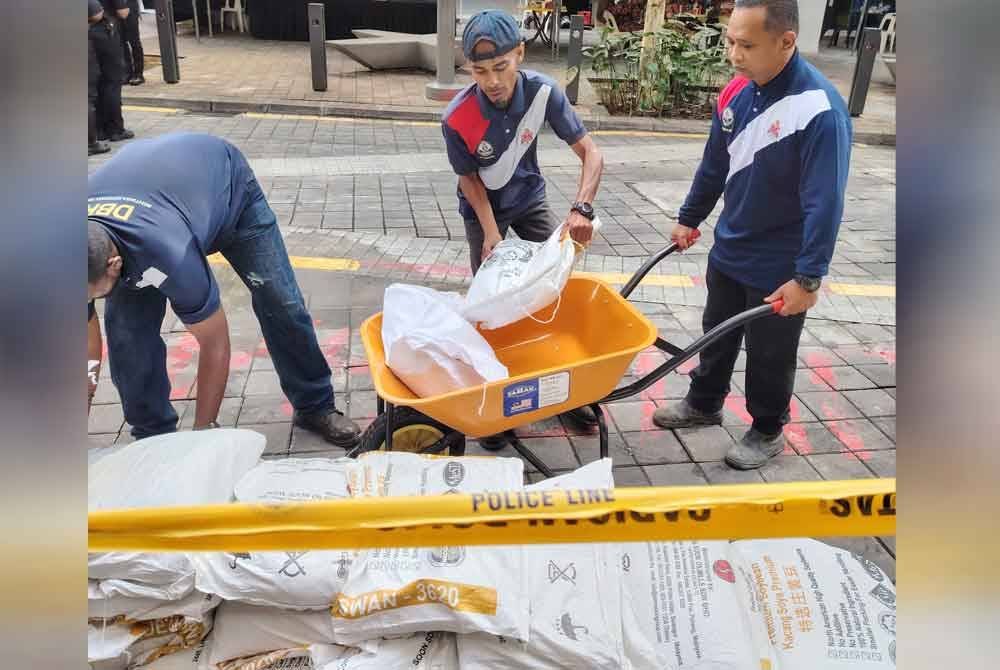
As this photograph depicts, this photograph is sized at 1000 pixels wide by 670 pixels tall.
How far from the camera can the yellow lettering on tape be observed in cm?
188

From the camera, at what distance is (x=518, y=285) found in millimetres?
2629

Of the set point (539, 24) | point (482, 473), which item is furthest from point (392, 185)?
point (539, 24)

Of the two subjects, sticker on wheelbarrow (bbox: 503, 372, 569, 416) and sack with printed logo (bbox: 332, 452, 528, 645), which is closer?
sack with printed logo (bbox: 332, 452, 528, 645)

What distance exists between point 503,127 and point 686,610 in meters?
2.09

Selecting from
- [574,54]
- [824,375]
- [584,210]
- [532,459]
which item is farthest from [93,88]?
[824,375]

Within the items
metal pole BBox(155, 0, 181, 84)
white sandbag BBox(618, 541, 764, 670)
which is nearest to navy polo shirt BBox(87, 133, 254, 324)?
white sandbag BBox(618, 541, 764, 670)

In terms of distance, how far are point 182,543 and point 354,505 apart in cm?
34

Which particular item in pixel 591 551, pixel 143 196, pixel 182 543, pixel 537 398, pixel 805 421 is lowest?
pixel 805 421

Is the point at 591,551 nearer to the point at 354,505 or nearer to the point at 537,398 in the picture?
the point at 537,398

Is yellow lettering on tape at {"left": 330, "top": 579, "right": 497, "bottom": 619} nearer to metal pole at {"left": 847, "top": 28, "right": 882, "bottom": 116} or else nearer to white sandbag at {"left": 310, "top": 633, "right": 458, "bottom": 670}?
white sandbag at {"left": 310, "top": 633, "right": 458, "bottom": 670}

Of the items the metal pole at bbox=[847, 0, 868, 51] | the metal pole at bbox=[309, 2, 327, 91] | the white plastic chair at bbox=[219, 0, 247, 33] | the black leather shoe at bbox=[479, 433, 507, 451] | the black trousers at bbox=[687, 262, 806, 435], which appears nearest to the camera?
the black trousers at bbox=[687, 262, 806, 435]

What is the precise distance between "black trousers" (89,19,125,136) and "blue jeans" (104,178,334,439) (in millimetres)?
5729

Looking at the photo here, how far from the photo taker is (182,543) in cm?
143

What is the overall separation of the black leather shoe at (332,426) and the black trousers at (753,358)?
1525mm
